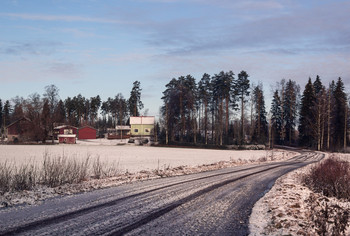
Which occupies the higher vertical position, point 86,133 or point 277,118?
point 277,118

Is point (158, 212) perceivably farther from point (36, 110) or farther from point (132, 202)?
point (36, 110)

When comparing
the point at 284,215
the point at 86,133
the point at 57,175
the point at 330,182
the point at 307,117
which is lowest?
the point at 330,182

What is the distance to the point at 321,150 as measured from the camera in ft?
181

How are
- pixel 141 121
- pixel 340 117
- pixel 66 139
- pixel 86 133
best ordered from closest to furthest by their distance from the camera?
pixel 340 117 < pixel 66 139 < pixel 86 133 < pixel 141 121

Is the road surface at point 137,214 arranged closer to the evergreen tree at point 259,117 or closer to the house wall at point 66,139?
the evergreen tree at point 259,117

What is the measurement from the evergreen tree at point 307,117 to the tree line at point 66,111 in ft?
176

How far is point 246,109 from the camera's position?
221 ft

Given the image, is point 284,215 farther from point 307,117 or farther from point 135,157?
point 307,117

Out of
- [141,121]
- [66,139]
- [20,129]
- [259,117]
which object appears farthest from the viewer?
[141,121]

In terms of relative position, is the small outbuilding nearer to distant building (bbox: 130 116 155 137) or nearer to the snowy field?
distant building (bbox: 130 116 155 137)

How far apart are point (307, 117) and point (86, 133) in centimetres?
6208

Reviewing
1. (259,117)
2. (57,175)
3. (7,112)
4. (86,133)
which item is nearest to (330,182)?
(57,175)

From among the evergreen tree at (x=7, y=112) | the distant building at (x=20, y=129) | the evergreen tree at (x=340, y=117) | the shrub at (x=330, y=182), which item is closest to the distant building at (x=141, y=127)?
the distant building at (x=20, y=129)

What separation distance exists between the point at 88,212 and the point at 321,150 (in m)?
55.9
